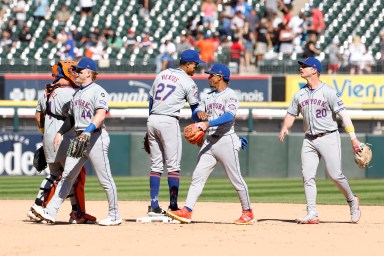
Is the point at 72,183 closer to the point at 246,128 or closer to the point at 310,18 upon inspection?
the point at 246,128

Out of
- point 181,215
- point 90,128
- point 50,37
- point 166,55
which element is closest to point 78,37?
point 50,37

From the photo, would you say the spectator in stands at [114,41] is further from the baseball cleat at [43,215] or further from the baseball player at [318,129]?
the baseball cleat at [43,215]

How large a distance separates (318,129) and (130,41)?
47.9ft

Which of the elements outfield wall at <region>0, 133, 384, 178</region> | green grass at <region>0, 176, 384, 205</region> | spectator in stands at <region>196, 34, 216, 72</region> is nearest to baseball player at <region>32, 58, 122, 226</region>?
green grass at <region>0, 176, 384, 205</region>

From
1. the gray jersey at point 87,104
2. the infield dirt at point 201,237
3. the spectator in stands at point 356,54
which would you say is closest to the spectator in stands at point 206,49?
the spectator in stands at point 356,54

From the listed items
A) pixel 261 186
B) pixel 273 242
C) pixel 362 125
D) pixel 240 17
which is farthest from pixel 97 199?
pixel 240 17

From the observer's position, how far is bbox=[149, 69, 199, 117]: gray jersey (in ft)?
35.3

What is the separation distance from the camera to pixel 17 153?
20.0m

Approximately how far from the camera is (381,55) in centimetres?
2348

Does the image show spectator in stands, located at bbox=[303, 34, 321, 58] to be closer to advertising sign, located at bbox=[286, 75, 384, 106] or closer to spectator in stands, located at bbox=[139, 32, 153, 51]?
advertising sign, located at bbox=[286, 75, 384, 106]

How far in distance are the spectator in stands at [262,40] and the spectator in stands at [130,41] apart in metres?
3.05

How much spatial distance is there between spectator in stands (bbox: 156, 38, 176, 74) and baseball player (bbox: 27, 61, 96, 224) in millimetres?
11965

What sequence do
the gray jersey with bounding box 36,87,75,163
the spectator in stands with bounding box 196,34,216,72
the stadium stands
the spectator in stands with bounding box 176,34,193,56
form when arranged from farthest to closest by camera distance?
the stadium stands → the spectator in stands with bounding box 176,34,193,56 → the spectator in stands with bounding box 196,34,216,72 → the gray jersey with bounding box 36,87,75,163

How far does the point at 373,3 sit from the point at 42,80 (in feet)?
28.8
